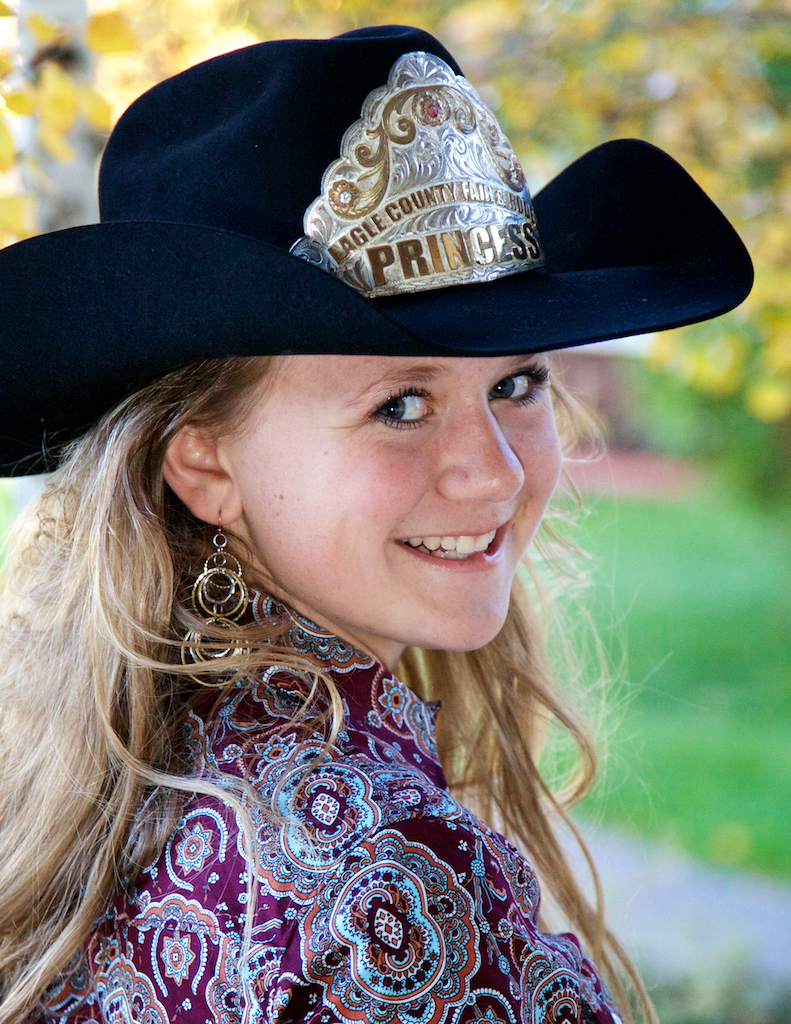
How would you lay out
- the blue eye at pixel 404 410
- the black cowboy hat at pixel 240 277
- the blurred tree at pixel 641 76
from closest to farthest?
1. the black cowboy hat at pixel 240 277
2. the blue eye at pixel 404 410
3. the blurred tree at pixel 641 76

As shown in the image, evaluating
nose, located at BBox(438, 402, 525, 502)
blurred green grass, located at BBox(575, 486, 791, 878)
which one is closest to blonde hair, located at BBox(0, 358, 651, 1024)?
nose, located at BBox(438, 402, 525, 502)

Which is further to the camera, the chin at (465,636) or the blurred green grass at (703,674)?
the blurred green grass at (703,674)

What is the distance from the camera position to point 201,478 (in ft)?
5.68

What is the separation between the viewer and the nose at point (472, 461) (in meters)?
1.64

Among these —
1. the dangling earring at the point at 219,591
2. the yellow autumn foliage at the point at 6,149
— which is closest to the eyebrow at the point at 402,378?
the dangling earring at the point at 219,591

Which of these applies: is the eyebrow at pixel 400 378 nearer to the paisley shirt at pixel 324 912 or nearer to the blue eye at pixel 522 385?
the blue eye at pixel 522 385

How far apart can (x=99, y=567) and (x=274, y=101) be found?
73 centimetres

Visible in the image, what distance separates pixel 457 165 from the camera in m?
1.54

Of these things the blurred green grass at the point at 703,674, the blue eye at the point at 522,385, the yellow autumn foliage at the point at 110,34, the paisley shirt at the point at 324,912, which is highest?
the yellow autumn foliage at the point at 110,34

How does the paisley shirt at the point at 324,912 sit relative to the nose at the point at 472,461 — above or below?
below

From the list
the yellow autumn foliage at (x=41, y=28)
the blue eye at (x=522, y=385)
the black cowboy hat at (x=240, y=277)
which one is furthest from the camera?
the yellow autumn foliage at (x=41, y=28)

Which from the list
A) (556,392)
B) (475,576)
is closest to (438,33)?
(556,392)

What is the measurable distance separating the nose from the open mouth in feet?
0.29

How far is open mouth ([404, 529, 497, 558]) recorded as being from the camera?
66.8 inches
